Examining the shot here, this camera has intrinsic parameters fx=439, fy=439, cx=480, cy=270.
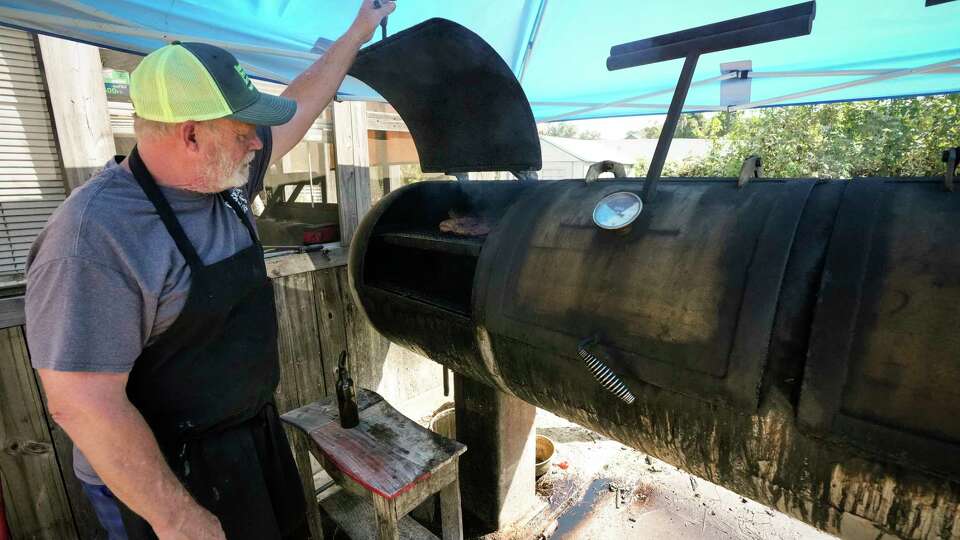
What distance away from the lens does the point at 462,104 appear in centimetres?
255

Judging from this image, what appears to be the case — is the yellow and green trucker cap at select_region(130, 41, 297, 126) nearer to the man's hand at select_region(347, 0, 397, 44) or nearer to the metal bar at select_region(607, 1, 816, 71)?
the man's hand at select_region(347, 0, 397, 44)

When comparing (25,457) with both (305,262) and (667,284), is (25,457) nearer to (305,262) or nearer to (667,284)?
(305,262)

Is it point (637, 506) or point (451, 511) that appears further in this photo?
point (637, 506)

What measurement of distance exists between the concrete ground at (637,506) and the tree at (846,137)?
347 inches

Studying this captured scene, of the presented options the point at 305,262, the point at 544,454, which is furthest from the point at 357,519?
the point at 305,262

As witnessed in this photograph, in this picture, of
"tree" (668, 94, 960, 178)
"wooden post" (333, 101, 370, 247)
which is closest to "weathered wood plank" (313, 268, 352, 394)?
"wooden post" (333, 101, 370, 247)

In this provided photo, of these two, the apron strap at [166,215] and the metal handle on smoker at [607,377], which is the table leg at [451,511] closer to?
the metal handle on smoker at [607,377]

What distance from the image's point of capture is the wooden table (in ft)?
6.32

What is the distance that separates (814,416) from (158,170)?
183 centimetres

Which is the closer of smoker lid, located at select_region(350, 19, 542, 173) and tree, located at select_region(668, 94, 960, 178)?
smoker lid, located at select_region(350, 19, 542, 173)

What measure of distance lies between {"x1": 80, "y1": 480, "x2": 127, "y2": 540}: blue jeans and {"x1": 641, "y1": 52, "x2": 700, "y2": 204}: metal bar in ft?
6.60

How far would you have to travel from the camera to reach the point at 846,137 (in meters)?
12.4

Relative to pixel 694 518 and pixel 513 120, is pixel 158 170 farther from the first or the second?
pixel 694 518

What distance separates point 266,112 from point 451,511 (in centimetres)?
202
